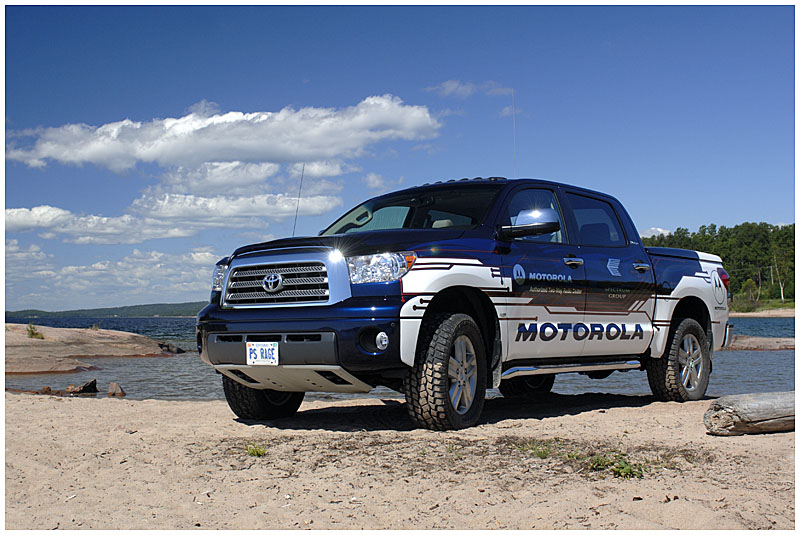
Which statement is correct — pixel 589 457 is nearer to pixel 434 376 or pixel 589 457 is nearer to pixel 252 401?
pixel 434 376

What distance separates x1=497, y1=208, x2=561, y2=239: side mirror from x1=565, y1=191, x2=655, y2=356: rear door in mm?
1125

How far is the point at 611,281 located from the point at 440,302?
7.09 feet

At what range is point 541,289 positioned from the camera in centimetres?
680

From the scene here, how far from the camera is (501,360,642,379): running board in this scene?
6668 mm

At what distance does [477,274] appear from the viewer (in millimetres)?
6172

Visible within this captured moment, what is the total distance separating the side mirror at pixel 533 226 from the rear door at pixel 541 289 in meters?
0.17

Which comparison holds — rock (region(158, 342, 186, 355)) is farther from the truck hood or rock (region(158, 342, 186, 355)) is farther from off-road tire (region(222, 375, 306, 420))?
the truck hood

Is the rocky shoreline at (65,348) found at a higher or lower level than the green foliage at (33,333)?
lower

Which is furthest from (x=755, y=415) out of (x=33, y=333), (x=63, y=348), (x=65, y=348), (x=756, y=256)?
(x=756, y=256)

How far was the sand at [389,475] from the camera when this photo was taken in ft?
12.7

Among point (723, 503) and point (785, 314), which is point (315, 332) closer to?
point (723, 503)

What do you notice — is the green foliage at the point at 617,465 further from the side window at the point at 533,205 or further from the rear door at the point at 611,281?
the rear door at the point at 611,281

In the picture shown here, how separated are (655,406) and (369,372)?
3588 mm

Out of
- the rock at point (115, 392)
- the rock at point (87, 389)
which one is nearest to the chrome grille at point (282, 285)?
the rock at point (115, 392)
